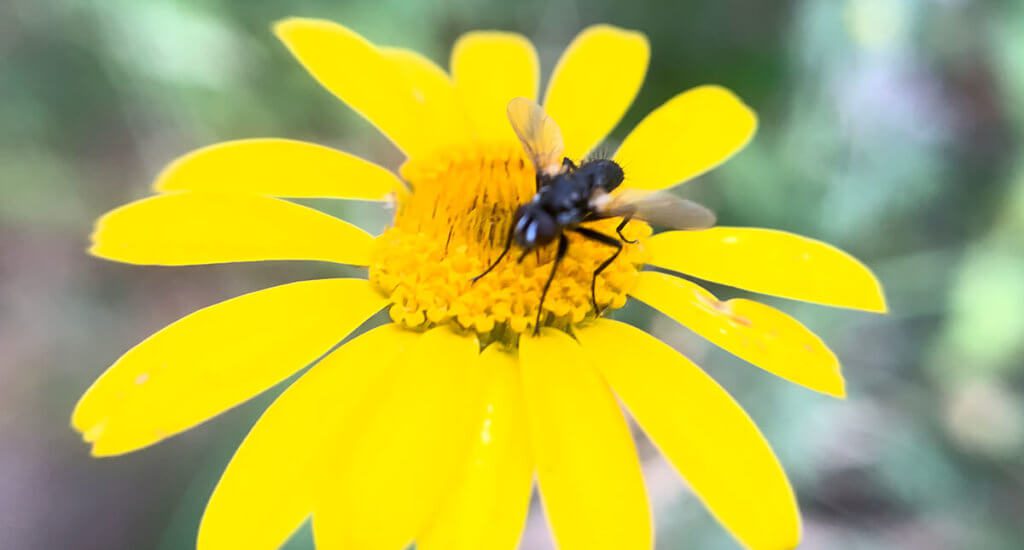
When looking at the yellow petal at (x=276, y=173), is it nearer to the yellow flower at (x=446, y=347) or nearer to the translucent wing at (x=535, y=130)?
the yellow flower at (x=446, y=347)

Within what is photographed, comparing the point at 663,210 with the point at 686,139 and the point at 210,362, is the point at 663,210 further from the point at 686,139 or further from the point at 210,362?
the point at 210,362

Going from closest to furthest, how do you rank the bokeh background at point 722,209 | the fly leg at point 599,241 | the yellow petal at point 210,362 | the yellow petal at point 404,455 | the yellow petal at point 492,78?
the yellow petal at point 404,455
the yellow petal at point 210,362
the fly leg at point 599,241
the yellow petal at point 492,78
the bokeh background at point 722,209

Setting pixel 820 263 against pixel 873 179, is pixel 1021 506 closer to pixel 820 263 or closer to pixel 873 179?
pixel 873 179

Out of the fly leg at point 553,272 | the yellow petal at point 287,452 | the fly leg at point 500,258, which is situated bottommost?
the yellow petal at point 287,452

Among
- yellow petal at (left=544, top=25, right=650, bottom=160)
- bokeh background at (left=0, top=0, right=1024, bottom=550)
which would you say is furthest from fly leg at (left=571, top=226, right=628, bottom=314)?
bokeh background at (left=0, top=0, right=1024, bottom=550)

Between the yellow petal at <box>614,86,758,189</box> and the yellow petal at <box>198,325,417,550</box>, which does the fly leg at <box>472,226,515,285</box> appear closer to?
the yellow petal at <box>198,325,417,550</box>

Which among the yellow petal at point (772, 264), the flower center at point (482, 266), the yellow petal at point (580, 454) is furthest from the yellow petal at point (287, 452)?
the yellow petal at point (772, 264)

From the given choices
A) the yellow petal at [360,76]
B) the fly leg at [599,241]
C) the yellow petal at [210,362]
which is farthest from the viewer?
the yellow petal at [360,76]
